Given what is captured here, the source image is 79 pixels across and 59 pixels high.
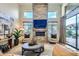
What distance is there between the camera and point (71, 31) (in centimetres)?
273

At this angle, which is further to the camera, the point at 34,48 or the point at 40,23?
the point at 40,23

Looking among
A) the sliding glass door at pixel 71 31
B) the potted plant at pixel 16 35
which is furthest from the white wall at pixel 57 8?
the potted plant at pixel 16 35

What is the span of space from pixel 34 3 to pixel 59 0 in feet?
1.57

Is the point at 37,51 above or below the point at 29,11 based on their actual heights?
below

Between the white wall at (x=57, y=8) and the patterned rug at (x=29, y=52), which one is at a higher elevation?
the white wall at (x=57, y=8)

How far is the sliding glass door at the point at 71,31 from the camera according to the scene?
2.69 meters

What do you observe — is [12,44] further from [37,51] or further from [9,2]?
[9,2]

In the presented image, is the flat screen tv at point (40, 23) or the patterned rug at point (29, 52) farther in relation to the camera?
the flat screen tv at point (40, 23)

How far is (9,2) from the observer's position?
269 centimetres

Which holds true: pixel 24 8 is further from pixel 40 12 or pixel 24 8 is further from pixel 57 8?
pixel 57 8

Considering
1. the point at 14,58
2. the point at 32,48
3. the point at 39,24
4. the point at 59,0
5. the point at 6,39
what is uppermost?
the point at 59,0

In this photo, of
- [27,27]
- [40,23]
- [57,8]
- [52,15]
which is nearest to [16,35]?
[27,27]

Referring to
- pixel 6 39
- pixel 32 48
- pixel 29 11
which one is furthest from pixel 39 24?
pixel 6 39

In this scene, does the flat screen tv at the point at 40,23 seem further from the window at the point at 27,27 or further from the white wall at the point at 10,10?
the white wall at the point at 10,10
